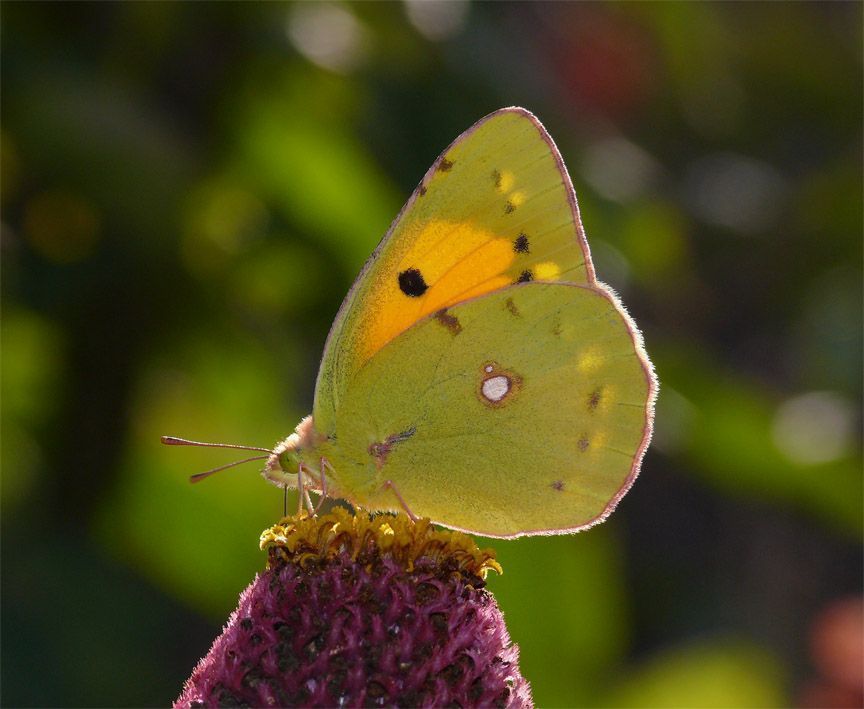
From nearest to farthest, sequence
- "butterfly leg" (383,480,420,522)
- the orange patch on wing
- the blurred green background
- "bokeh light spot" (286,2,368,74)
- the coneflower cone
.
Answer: the coneflower cone, "butterfly leg" (383,480,420,522), the orange patch on wing, the blurred green background, "bokeh light spot" (286,2,368,74)

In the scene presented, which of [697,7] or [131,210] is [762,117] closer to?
[697,7]

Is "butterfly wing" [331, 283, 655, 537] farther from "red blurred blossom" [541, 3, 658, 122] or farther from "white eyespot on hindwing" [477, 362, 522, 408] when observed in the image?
"red blurred blossom" [541, 3, 658, 122]

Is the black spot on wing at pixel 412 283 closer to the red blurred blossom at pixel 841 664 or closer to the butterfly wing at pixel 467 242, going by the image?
the butterfly wing at pixel 467 242

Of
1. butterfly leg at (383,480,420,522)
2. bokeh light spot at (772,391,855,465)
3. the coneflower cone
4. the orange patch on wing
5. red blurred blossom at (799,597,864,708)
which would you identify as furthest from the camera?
bokeh light spot at (772,391,855,465)

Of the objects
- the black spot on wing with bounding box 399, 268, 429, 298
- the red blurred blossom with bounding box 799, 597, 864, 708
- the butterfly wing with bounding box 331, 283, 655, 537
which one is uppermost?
the black spot on wing with bounding box 399, 268, 429, 298

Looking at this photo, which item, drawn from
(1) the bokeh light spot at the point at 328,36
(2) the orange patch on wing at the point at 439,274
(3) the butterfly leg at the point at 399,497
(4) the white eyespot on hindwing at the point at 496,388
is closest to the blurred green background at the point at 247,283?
(1) the bokeh light spot at the point at 328,36

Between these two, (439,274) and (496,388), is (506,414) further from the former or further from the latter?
(439,274)

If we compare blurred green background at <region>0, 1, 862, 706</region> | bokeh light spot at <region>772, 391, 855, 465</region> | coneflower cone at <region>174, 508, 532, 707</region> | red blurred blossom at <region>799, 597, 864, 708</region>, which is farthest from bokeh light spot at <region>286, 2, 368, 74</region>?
→ red blurred blossom at <region>799, 597, 864, 708</region>

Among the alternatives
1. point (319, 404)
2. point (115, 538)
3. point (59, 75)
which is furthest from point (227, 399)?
point (319, 404)
